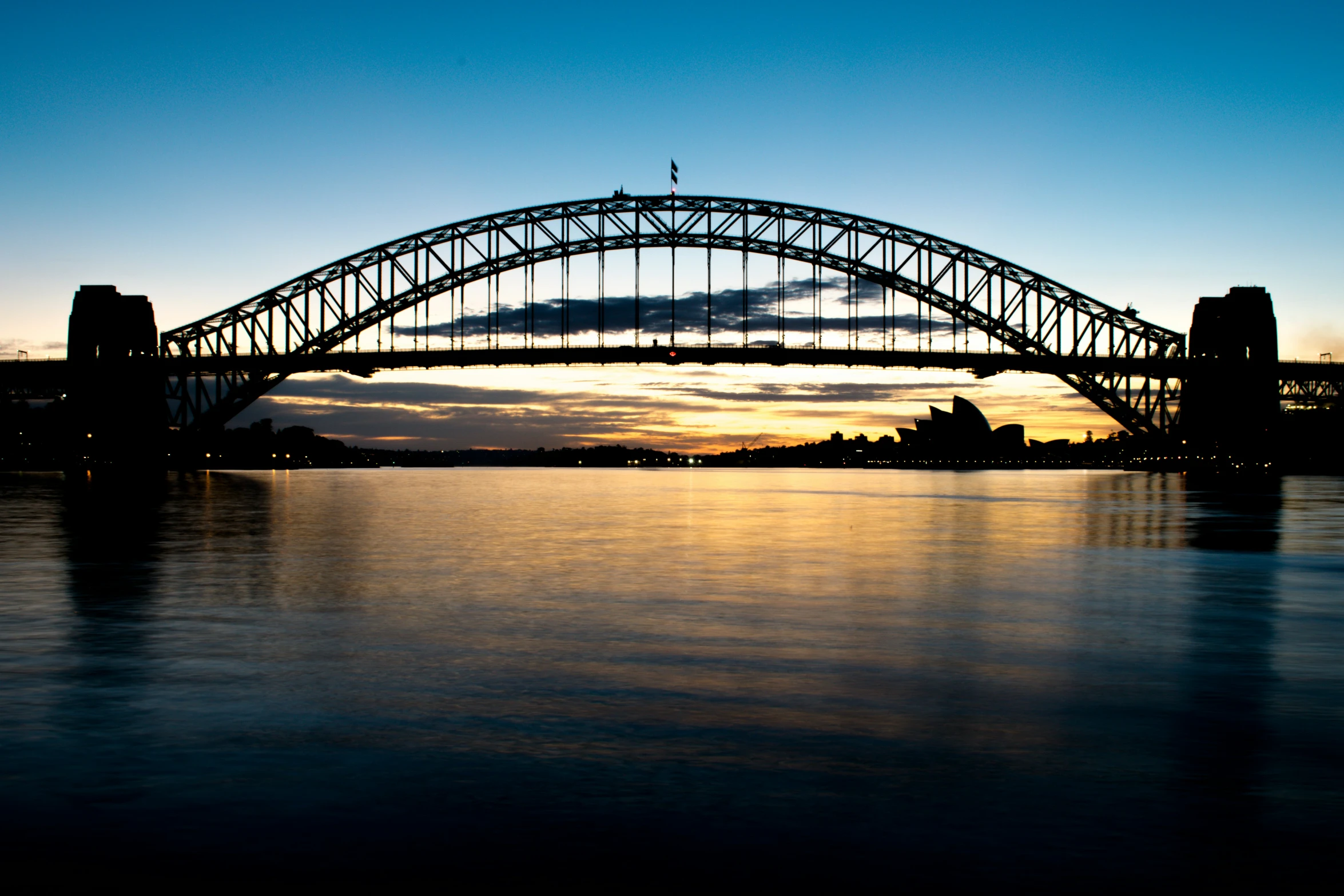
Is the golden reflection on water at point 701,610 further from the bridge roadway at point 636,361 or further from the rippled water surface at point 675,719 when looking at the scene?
the bridge roadway at point 636,361

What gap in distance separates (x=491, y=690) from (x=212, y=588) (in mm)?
7856

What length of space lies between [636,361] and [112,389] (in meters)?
34.3

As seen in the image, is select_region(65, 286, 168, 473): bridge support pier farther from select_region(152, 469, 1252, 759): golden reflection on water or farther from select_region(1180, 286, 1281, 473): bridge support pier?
select_region(1180, 286, 1281, 473): bridge support pier

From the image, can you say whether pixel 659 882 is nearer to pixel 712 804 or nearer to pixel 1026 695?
pixel 712 804

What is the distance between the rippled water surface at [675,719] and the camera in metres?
4.47

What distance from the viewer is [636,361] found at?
214 feet

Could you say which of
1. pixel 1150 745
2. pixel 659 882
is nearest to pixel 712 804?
pixel 659 882

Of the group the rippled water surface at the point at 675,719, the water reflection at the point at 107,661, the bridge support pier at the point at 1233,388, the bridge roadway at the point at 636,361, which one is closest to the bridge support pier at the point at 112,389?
the bridge roadway at the point at 636,361

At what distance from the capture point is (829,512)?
35.3 metres

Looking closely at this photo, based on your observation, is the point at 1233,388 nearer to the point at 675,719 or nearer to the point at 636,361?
the point at 636,361

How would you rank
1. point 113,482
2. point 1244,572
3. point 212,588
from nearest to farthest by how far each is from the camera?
point 212,588 → point 1244,572 → point 113,482

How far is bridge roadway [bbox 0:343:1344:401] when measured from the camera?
6594cm

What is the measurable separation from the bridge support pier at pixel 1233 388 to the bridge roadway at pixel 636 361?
127 inches

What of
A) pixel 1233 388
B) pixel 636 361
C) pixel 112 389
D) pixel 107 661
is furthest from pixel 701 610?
pixel 1233 388
